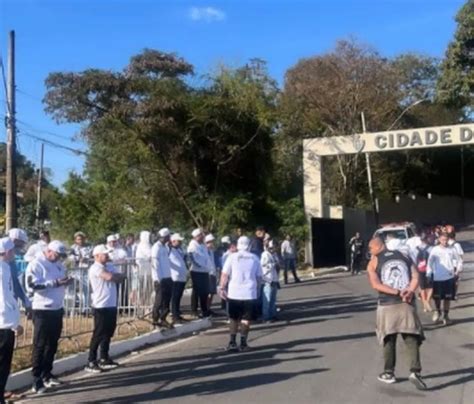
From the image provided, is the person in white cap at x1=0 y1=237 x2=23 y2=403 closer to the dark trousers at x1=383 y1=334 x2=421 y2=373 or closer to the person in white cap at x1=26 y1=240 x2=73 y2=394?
the person in white cap at x1=26 y1=240 x2=73 y2=394

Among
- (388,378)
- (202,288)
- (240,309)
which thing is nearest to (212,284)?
(202,288)

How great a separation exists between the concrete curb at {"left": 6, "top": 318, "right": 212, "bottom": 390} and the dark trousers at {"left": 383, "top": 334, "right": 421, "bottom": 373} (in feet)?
13.9

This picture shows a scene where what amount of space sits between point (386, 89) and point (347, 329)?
36.6 m

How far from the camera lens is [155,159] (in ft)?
107

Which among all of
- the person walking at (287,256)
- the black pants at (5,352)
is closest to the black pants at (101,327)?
the black pants at (5,352)

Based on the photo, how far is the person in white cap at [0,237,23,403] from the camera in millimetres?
7777

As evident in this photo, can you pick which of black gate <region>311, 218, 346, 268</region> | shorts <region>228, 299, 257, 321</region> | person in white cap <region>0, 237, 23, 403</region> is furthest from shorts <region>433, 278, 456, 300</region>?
black gate <region>311, 218, 346, 268</region>

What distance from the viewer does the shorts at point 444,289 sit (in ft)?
47.0

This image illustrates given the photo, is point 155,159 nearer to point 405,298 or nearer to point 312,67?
point 312,67

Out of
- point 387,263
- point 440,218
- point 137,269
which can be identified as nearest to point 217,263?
point 137,269

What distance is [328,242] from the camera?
33.2 meters

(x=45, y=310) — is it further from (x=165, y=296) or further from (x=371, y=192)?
(x=371, y=192)

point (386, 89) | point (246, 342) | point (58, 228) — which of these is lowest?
point (246, 342)

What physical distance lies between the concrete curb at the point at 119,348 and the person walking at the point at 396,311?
414 centimetres
